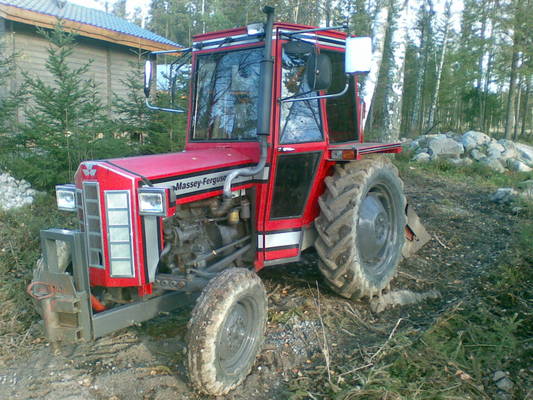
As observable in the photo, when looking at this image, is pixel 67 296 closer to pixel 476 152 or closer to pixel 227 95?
pixel 227 95

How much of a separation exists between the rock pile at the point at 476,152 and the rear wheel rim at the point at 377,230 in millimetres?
9448

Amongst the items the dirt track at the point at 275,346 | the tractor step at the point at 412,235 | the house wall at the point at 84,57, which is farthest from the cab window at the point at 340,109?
the house wall at the point at 84,57

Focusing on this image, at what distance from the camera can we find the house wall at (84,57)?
10.6m

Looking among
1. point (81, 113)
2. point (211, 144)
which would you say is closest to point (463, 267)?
point (211, 144)

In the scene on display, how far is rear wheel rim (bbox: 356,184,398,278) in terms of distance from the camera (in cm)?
459

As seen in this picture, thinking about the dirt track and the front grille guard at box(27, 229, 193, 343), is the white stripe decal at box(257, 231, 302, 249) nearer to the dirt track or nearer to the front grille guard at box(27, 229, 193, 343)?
the dirt track

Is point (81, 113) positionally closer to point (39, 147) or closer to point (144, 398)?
point (39, 147)

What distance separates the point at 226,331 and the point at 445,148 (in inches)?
527

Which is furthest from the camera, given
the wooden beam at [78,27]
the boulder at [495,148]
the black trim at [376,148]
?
the boulder at [495,148]

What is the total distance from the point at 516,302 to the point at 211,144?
315cm

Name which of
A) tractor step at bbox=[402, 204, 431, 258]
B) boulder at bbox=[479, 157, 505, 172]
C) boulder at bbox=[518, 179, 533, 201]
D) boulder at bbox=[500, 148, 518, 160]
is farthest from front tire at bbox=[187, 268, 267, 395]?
boulder at bbox=[500, 148, 518, 160]

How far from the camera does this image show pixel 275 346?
141 inches

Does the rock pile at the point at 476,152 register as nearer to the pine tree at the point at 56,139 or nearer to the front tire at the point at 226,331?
the pine tree at the point at 56,139

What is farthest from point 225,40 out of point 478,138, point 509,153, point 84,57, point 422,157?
point 478,138
